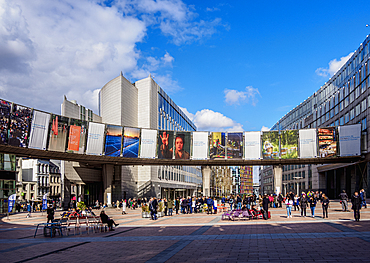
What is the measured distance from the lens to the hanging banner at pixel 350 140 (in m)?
48.3

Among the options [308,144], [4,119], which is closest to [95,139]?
[4,119]

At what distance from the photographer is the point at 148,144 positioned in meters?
50.0

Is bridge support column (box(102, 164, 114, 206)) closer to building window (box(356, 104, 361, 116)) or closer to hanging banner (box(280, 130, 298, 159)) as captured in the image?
hanging banner (box(280, 130, 298, 159))

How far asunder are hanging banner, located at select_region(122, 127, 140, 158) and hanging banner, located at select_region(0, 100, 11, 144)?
1746 centimetres

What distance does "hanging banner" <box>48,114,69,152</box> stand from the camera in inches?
1566

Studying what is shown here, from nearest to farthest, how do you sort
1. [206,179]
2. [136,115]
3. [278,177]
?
[278,177] → [206,179] → [136,115]

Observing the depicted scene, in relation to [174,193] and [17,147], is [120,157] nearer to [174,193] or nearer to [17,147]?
[17,147]

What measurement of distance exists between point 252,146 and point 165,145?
13660mm

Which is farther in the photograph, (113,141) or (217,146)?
(217,146)

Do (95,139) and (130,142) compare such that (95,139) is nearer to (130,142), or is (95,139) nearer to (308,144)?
(130,142)

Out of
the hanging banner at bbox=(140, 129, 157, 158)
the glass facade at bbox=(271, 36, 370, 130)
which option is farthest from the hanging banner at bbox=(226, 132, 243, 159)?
the glass facade at bbox=(271, 36, 370, 130)

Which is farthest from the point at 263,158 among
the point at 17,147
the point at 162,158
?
the point at 17,147

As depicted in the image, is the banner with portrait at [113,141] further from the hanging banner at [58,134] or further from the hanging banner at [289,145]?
the hanging banner at [289,145]

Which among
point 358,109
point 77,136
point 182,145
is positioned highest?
point 358,109
